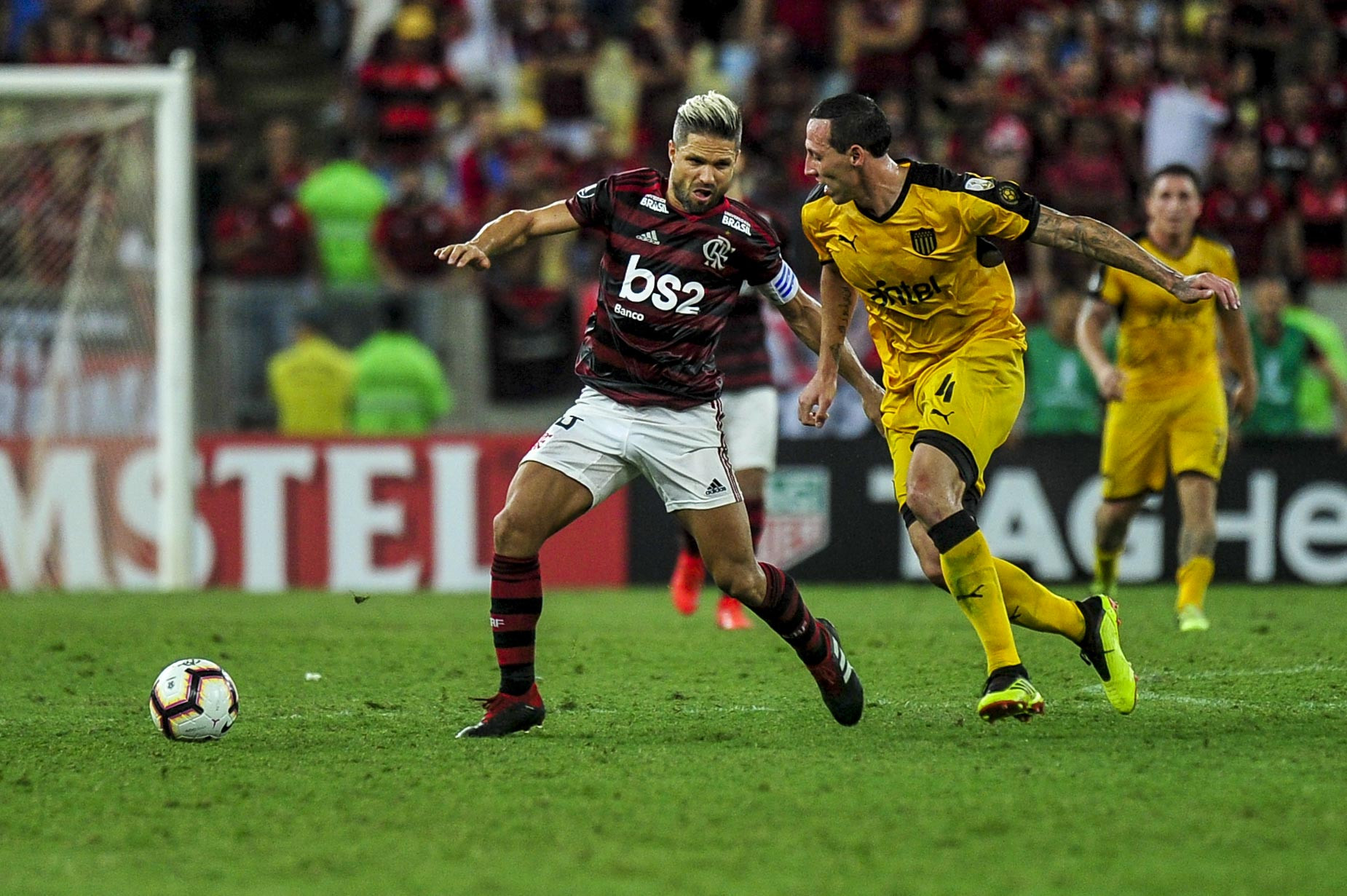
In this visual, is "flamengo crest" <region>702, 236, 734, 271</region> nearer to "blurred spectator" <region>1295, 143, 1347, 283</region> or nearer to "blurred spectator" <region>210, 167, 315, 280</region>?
"blurred spectator" <region>210, 167, 315, 280</region>

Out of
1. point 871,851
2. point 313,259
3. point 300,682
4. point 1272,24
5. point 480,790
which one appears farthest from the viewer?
point 1272,24

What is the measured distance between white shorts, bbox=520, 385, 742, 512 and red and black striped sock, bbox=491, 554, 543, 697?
0.37 metres

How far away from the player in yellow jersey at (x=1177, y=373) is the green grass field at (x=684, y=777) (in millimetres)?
885

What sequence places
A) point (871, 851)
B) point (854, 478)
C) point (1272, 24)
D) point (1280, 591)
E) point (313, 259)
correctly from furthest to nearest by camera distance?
point (1272, 24) → point (313, 259) → point (854, 478) → point (1280, 591) → point (871, 851)

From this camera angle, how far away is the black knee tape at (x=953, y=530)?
21.1ft

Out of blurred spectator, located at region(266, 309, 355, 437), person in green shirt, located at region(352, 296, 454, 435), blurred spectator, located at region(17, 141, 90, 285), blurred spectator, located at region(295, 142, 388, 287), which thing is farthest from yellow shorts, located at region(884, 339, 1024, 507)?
blurred spectator, located at region(295, 142, 388, 287)

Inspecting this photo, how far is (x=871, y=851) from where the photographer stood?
457cm

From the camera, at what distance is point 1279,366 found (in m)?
13.8

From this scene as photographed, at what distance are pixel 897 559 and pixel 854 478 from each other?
2.43ft

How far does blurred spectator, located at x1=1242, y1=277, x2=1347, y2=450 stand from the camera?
1361 centimetres

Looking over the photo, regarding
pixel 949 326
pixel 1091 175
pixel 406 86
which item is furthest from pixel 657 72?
pixel 949 326

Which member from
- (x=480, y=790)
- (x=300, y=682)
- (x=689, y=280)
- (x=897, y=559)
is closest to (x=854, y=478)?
(x=897, y=559)

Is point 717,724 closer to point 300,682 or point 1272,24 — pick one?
point 300,682

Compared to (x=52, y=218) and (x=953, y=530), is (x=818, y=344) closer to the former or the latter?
(x=953, y=530)
